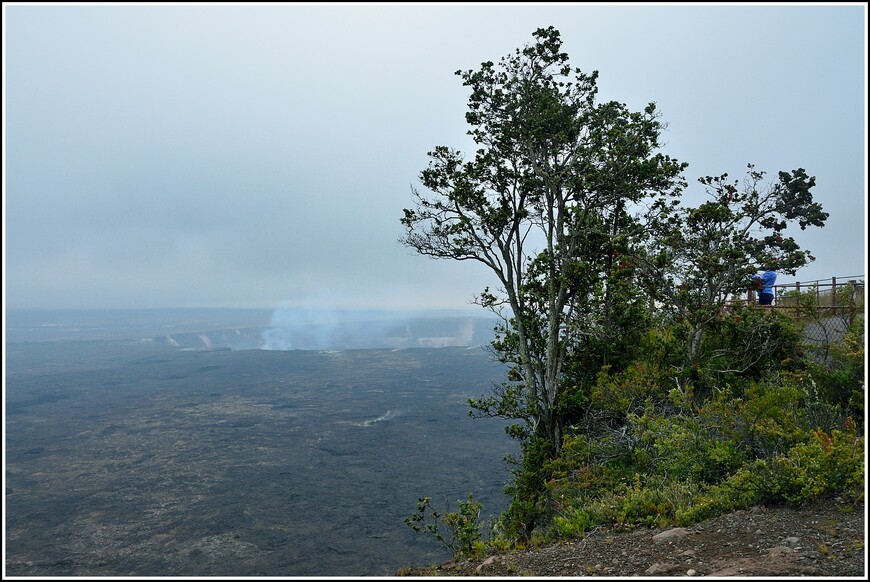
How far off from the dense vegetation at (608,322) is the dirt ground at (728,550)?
241cm

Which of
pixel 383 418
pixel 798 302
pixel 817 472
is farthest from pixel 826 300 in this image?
pixel 383 418

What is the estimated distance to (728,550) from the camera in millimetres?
7887

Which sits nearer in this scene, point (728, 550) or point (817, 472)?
point (728, 550)

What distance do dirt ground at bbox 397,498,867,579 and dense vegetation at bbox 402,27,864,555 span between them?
2.41 m

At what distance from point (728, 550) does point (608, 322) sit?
12.0 meters

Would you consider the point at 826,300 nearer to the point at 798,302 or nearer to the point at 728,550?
the point at 798,302

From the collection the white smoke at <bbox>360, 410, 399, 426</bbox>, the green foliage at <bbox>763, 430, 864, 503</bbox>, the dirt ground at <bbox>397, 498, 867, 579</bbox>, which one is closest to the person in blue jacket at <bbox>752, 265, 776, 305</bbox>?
the green foliage at <bbox>763, 430, 864, 503</bbox>

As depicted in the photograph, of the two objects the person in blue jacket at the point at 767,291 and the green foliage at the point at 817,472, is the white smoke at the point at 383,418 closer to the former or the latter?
the person in blue jacket at the point at 767,291

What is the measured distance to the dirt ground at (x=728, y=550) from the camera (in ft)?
23.0

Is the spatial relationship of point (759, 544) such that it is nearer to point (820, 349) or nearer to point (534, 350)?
point (820, 349)

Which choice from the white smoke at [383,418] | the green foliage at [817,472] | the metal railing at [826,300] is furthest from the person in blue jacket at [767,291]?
the white smoke at [383,418]

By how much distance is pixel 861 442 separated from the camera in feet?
30.2

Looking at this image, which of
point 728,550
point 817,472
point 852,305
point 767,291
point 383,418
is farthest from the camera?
point 383,418

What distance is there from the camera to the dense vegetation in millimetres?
13352
